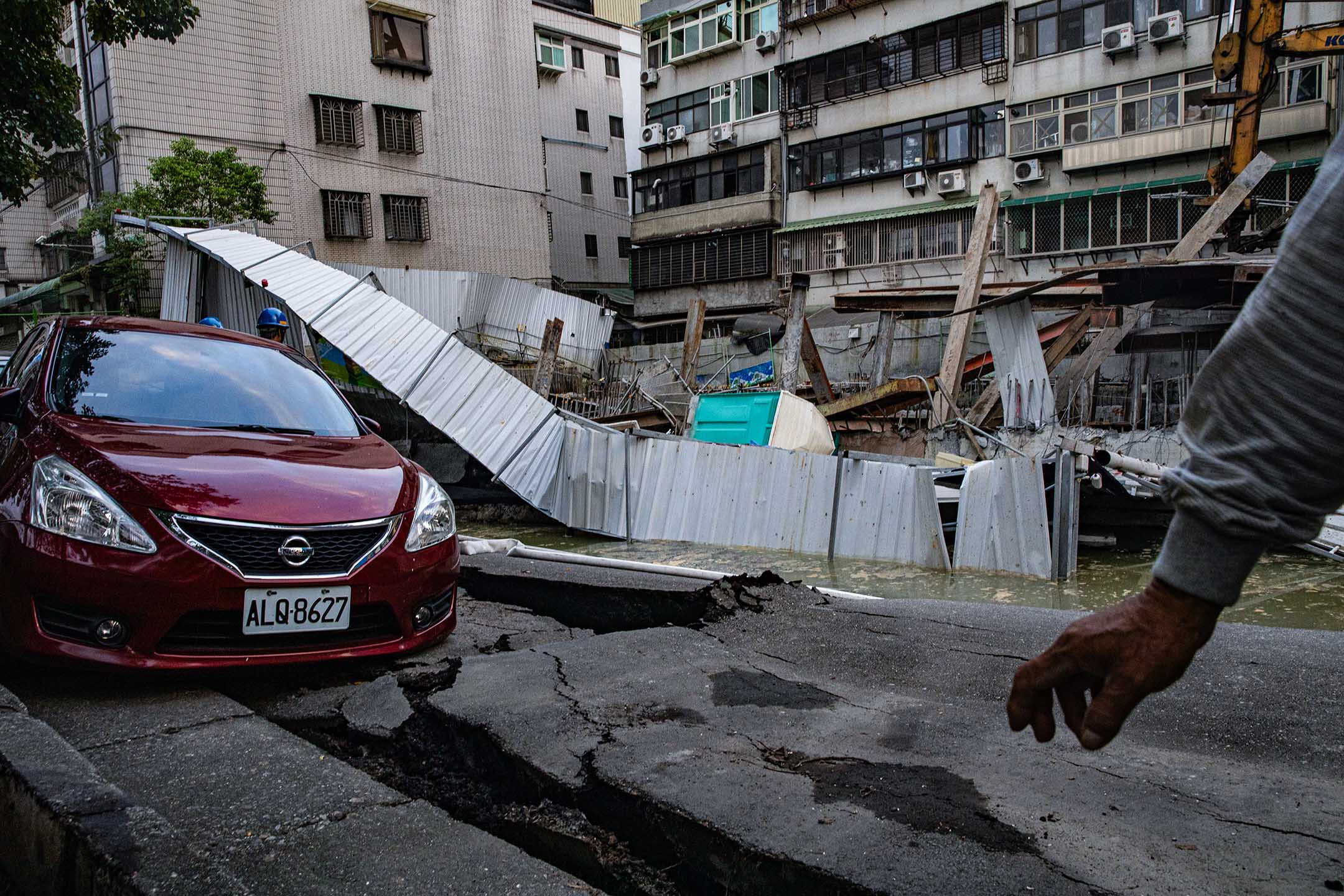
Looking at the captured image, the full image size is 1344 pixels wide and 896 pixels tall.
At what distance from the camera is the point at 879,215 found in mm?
27781

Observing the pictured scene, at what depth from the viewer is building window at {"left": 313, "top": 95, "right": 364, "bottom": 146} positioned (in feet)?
87.4

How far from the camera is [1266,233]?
51.0 feet

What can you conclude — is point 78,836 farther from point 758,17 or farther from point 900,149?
point 758,17

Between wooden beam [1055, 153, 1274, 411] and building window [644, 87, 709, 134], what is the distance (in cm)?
1971

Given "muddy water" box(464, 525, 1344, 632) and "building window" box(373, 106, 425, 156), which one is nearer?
"muddy water" box(464, 525, 1344, 632)

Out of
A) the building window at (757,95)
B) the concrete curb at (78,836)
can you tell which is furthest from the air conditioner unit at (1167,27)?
the concrete curb at (78,836)

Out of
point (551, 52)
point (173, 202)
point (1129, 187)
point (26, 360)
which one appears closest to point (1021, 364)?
point (1129, 187)

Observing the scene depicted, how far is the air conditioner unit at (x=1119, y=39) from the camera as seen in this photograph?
22500 millimetres

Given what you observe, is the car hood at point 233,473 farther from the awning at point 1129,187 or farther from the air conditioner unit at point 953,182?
the air conditioner unit at point 953,182

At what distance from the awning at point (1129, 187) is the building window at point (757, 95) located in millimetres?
9377

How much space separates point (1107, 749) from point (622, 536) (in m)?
10.8

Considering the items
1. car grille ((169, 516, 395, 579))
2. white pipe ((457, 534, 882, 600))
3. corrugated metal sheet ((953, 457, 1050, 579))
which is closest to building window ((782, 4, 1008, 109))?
corrugated metal sheet ((953, 457, 1050, 579))

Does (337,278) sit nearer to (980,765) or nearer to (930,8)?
(980,765)

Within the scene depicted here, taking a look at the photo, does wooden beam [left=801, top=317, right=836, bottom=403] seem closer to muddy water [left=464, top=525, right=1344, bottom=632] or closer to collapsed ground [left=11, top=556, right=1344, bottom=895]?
muddy water [left=464, top=525, right=1344, bottom=632]
